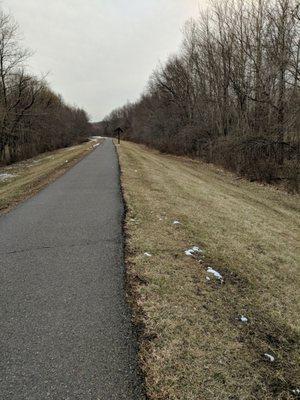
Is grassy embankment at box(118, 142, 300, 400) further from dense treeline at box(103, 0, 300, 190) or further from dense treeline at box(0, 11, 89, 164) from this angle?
dense treeline at box(0, 11, 89, 164)

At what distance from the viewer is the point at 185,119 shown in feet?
134

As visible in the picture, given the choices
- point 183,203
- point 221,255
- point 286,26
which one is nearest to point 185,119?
point 286,26

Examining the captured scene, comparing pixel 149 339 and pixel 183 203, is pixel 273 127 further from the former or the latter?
pixel 149 339

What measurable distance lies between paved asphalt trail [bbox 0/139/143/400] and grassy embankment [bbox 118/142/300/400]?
256 millimetres

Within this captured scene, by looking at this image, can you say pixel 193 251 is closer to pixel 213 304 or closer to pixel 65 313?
pixel 213 304

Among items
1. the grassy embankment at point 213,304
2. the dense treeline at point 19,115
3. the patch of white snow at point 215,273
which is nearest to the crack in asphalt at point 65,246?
the grassy embankment at point 213,304

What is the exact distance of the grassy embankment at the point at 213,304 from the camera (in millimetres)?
3203

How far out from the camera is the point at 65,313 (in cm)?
412

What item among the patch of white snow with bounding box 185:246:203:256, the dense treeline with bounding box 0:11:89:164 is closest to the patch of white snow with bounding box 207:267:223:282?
the patch of white snow with bounding box 185:246:203:256

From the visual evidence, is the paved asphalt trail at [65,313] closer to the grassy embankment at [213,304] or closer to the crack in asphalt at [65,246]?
the crack in asphalt at [65,246]

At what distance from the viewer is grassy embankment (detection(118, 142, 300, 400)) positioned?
3.20 m

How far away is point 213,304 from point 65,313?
1856 mm

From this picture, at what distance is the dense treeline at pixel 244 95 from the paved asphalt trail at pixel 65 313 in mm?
13658

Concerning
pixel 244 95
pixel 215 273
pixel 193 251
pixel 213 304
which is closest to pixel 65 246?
pixel 193 251
